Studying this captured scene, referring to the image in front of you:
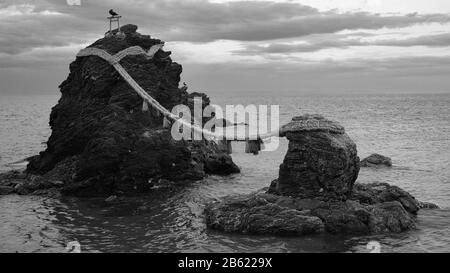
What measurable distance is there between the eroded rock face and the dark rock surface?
11.3m

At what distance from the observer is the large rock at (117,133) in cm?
3253

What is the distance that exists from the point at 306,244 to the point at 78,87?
2298 centimetres

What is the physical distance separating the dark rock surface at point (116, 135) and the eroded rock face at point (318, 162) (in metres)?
11.3

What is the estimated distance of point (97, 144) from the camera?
32.7m

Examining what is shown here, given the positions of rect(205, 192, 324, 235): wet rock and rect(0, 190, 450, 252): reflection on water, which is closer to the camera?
rect(0, 190, 450, 252): reflection on water

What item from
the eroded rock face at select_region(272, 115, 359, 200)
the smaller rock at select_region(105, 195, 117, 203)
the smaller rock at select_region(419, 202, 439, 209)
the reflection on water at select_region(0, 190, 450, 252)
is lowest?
the reflection on water at select_region(0, 190, 450, 252)

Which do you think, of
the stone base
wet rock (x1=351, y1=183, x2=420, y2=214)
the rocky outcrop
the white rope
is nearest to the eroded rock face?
the stone base

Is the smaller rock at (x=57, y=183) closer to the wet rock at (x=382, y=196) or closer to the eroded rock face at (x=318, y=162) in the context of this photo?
the eroded rock face at (x=318, y=162)

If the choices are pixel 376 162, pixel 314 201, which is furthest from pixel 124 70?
pixel 376 162

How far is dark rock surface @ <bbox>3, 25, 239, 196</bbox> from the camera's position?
3253 cm

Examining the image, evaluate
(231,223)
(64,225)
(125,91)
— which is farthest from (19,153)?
(231,223)

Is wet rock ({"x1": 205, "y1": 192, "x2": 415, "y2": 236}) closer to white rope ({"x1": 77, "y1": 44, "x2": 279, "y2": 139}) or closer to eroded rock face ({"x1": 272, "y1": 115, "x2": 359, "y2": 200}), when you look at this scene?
eroded rock face ({"x1": 272, "y1": 115, "x2": 359, "y2": 200})
